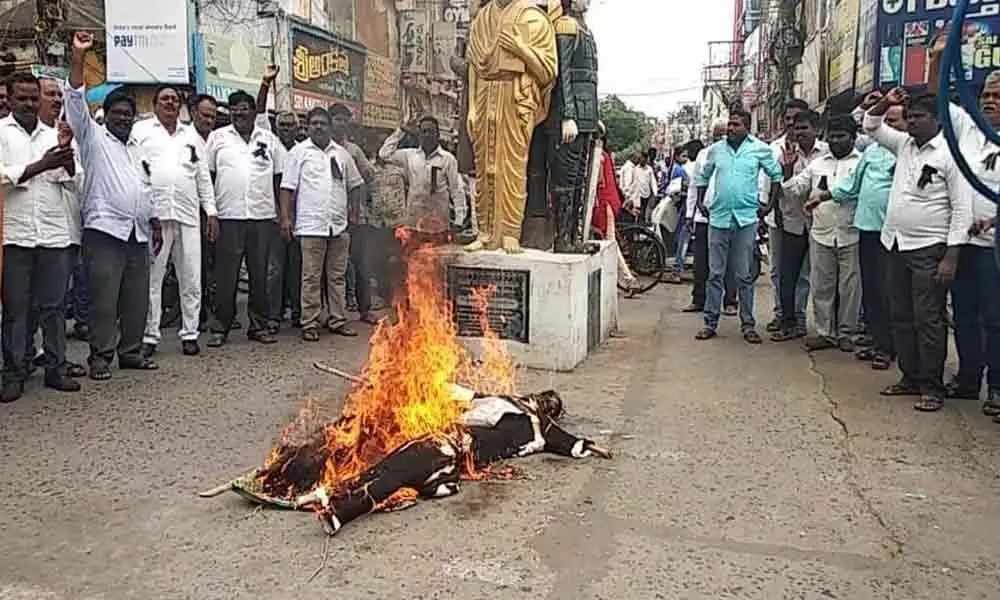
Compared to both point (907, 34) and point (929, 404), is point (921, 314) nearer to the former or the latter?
point (929, 404)

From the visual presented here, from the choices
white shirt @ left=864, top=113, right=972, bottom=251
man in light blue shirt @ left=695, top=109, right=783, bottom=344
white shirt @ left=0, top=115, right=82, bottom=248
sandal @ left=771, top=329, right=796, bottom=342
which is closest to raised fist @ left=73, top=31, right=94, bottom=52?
white shirt @ left=0, top=115, right=82, bottom=248

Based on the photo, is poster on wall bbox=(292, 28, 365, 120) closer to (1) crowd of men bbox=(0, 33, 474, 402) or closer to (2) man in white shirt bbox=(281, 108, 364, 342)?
(1) crowd of men bbox=(0, 33, 474, 402)

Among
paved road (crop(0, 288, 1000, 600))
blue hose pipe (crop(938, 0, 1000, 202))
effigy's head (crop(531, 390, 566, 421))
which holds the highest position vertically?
blue hose pipe (crop(938, 0, 1000, 202))

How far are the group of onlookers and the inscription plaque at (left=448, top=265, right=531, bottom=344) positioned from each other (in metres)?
2.18

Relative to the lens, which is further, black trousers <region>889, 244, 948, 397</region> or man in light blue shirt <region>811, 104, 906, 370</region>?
man in light blue shirt <region>811, 104, 906, 370</region>


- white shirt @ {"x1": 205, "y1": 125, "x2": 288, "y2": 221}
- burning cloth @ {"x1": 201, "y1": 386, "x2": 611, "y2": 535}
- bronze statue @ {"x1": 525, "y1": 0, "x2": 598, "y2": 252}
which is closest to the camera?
burning cloth @ {"x1": 201, "y1": 386, "x2": 611, "y2": 535}

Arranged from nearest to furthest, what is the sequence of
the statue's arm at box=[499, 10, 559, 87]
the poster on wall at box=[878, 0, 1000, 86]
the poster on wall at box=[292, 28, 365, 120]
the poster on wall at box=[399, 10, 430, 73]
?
1. the statue's arm at box=[499, 10, 559, 87]
2. the poster on wall at box=[878, 0, 1000, 86]
3. the poster on wall at box=[292, 28, 365, 120]
4. the poster on wall at box=[399, 10, 430, 73]

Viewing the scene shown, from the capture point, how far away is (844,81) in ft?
64.9

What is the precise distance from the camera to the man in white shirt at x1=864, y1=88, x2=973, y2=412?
610 cm

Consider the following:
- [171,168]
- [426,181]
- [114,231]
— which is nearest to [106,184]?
[114,231]

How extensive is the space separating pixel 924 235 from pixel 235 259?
526 cm

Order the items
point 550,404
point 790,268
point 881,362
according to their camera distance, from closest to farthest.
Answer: point 550,404
point 881,362
point 790,268

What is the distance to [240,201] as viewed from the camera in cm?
803

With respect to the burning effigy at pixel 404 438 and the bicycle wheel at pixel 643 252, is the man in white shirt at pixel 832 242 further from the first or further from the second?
the bicycle wheel at pixel 643 252
